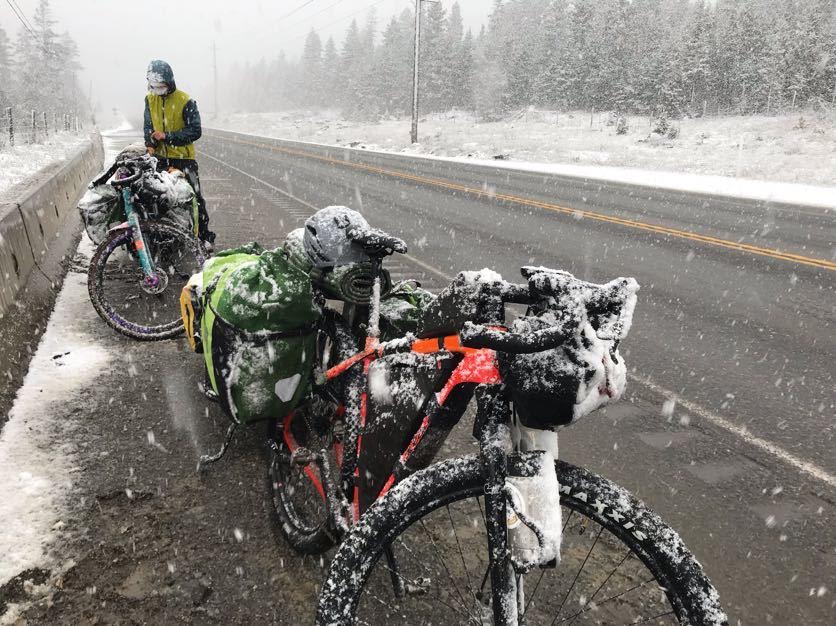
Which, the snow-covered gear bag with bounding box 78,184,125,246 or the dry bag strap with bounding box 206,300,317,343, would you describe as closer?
the dry bag strap with bounding box 206,300,317,343

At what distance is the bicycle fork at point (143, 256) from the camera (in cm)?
484

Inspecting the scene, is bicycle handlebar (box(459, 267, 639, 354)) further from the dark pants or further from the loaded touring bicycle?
the dark pants

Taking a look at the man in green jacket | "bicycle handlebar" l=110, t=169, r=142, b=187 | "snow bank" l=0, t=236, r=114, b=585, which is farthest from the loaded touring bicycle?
the man in green jacket

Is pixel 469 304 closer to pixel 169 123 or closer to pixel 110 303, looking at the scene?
pixel 110 303

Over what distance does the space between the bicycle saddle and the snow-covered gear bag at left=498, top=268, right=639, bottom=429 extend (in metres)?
0.99

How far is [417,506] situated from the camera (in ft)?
4.97

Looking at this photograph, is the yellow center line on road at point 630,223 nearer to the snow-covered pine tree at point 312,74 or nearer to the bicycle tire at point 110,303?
the bicycle tire at point 110,303

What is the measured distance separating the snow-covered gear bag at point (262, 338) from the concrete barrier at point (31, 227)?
2433 millimetres

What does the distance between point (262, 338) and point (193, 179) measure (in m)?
5.15

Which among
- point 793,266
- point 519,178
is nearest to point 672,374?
point 793,266

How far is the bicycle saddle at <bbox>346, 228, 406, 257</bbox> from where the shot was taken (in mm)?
2322

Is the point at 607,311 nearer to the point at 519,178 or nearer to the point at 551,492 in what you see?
the point at 551,492

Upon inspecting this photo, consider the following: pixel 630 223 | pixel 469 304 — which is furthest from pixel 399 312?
pixel 630 223

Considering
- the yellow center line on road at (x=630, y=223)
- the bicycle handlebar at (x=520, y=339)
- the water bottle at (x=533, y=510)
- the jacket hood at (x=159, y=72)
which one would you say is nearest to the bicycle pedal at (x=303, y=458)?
the water bottle at (x=533, y=510)
